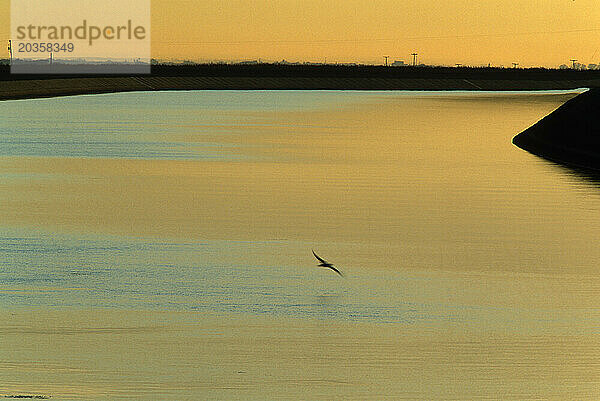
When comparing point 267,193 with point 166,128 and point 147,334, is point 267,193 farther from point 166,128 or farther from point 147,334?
point 166,128

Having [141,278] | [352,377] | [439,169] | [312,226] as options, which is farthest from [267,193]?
[352,377]

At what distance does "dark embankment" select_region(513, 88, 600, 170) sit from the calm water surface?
6.30 metres

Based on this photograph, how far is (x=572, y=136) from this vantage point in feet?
231

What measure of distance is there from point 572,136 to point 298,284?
4799 centimetres

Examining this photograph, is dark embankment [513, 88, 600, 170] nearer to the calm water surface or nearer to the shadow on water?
the shadow on water

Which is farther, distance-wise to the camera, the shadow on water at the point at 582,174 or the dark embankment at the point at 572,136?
the dark embankment at the point at 572,136

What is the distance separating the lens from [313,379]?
17.2m

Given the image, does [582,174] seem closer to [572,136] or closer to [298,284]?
[572,136]

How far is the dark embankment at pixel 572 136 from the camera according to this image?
63.8 metres

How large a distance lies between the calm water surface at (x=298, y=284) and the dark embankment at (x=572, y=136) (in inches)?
248

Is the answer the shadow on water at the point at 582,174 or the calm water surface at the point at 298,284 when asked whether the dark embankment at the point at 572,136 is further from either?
the calm water surface at the point at 298,284

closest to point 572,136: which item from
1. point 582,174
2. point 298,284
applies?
point 582,174

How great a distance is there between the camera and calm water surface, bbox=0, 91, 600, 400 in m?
17.3

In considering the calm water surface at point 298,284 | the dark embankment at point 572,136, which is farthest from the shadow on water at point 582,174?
the dark embankment at point 572,136
